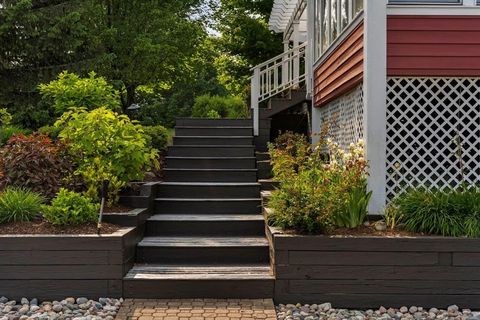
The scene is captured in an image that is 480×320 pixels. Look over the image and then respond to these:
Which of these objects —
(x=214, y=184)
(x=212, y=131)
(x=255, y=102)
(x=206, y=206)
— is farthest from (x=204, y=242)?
(x=255, y=102)

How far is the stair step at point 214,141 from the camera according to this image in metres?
7.78

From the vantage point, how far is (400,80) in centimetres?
496

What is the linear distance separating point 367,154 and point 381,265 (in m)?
1.25

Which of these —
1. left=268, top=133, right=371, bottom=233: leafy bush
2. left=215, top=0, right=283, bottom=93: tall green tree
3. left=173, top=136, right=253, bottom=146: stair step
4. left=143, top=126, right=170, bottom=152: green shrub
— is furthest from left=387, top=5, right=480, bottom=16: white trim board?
left=215, top=0, right=283, bottom=93: tall green tree

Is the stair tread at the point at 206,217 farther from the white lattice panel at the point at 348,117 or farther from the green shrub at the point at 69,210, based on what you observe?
the white lattice panel at the point at 348,117

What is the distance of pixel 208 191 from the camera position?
6.14 m

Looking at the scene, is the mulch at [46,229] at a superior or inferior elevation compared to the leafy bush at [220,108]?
inferior

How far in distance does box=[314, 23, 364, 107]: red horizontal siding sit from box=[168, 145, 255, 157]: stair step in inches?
61.0

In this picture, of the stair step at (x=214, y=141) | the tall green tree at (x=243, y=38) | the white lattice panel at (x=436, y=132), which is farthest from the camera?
the tall green tree at (x=243, y=38)

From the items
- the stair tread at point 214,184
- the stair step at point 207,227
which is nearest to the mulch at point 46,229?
the stair step at point 207,227

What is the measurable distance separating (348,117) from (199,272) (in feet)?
10.3

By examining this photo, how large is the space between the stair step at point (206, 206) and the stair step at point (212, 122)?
282cm

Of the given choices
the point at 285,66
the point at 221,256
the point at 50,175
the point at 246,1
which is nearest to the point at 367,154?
the point at 221,256

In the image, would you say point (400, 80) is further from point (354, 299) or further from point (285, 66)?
point (285, 66)
